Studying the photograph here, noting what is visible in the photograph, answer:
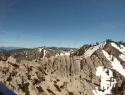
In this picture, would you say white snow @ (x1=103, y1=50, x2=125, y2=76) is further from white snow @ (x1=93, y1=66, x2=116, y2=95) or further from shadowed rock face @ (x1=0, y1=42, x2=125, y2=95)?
white snow @ (x1=93, y1=66, x2=116, y2=95)

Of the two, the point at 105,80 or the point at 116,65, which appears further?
the point at 116,65

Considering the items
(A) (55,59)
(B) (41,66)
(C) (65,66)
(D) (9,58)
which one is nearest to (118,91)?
(C) (65,66)

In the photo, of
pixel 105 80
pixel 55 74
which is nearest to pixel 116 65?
pixel 105 80

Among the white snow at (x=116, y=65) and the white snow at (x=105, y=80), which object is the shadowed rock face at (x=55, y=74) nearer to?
the white snow at (x=105, y=80)

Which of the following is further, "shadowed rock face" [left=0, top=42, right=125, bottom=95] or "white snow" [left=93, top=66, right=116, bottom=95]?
"white snow" [left=93, top=66, right=116, bottom=95]

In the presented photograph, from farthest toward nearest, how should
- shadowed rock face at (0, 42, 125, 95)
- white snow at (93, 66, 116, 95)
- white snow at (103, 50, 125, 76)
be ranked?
white snow at (103, 50, 125, 76)
white snow at (93, 66, 116, 95)
shadowed rock face at (0, 42, 125, 95)

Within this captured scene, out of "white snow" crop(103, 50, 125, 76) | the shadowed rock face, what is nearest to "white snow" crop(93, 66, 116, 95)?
the shadowed rock face

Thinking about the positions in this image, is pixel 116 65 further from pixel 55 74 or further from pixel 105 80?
pixel 55 74

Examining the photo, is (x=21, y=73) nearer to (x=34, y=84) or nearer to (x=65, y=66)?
(x=34, y=84)

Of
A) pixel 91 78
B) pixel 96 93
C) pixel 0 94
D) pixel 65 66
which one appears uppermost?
pixel 0 94

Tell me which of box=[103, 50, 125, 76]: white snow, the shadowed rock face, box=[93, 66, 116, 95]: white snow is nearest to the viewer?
the shadowed rock face

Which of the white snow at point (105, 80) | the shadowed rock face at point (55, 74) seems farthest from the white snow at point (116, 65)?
the white snow at point (105, 80)
